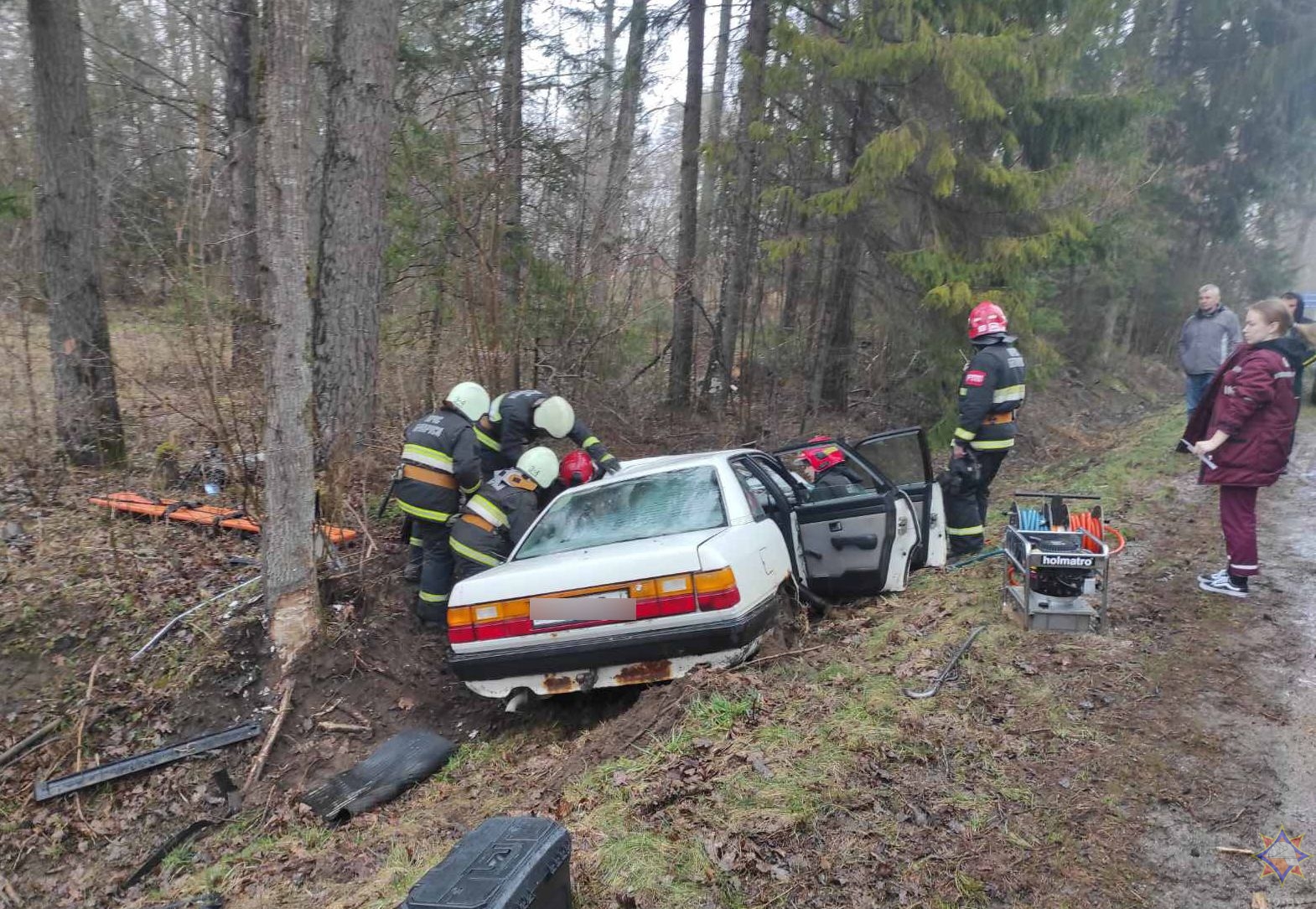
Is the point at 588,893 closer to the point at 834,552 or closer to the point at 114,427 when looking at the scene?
the point at 834,552

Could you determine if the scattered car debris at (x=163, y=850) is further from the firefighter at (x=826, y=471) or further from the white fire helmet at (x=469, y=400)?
the firefighter at (x=826, y=471)

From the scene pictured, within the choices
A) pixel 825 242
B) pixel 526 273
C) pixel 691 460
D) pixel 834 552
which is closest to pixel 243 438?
pixel 526 273

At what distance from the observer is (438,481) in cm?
550

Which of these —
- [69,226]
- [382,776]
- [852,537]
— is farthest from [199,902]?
[69,226]

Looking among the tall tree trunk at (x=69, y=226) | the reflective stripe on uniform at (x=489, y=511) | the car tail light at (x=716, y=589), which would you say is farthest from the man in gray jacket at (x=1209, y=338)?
the tall tree trunk at (x=69, y=226)

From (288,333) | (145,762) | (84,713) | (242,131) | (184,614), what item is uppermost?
(242,131)

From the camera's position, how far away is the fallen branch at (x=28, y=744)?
453cm

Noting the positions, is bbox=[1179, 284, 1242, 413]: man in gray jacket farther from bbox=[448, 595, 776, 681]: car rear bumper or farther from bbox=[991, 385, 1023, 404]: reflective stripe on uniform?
bbox=[448, 595, 776, 681]: car rear bumper

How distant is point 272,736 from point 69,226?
18.4 feet

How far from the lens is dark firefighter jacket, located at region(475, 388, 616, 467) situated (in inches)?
232

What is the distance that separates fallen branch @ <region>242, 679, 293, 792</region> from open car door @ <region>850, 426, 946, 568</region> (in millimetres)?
4076

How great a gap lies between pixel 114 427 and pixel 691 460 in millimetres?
5965

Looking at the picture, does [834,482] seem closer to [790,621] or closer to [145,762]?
[790,621]

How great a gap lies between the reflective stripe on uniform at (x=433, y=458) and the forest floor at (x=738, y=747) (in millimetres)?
1017
